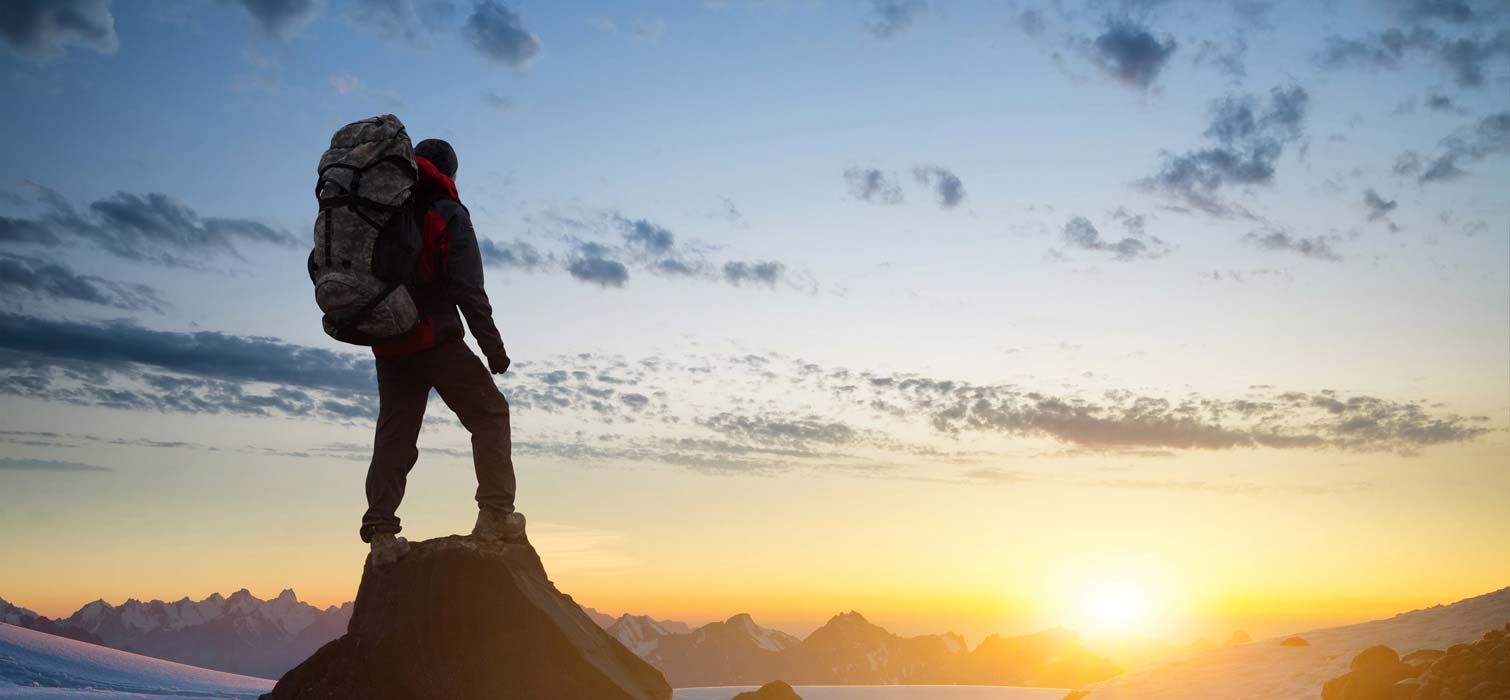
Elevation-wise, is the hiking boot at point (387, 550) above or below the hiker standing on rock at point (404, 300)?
below

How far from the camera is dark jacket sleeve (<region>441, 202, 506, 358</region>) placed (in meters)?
8.59

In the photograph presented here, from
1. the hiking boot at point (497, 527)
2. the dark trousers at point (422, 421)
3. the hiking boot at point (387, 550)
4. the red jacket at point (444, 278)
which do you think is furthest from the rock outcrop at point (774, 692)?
the red jacket at point (444, 278)

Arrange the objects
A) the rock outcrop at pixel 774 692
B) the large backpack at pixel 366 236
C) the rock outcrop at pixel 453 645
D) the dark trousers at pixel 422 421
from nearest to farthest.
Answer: the large backpack at pixel 366 236 < the rock outcrop at pixel 453 645 < the dark trousers at pixel 422 421 < the rock outcrop at pixel 774 692

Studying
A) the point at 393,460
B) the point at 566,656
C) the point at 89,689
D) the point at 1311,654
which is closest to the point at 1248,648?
the point at 1311,654

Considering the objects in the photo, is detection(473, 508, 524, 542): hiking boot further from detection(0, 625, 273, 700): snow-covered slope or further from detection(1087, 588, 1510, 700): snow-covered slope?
detection(1087, 588, 1510, 700): snow-covered slope

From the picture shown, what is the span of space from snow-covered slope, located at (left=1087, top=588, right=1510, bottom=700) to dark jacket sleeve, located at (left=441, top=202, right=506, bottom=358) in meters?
8.09

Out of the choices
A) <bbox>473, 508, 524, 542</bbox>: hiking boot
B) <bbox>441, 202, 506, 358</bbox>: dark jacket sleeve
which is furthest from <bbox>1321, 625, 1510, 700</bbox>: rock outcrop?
<bbox>441, 202, 506, 358</bbox>: dark jacket sleeve

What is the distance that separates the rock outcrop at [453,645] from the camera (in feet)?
27.3

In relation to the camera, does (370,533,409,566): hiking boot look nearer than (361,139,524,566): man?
No

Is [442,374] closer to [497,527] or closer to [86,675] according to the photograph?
[497,527]

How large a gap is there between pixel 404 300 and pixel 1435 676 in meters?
10.4

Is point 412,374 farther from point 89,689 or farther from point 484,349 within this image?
point 89,689

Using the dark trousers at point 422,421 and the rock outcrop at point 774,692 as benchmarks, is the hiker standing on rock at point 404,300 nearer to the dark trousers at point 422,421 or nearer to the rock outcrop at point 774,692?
the dark trousers at point 422,421

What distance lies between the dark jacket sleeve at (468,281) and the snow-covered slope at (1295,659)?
809 cm
